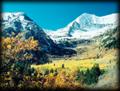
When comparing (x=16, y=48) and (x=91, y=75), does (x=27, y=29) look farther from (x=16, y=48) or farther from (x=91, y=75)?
(x=91, y=75)

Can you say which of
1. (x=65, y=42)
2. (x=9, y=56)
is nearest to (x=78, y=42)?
(x=65, y=42)

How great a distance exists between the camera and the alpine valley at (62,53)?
11.8 meters

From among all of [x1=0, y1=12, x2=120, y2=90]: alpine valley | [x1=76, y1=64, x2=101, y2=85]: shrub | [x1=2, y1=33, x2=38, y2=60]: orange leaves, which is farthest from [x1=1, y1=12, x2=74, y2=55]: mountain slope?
[x1=76, y1=64, x2=101, y2=85]: shrub

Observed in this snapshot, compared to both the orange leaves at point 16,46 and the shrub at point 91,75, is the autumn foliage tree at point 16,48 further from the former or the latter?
the shrub at point 91,75

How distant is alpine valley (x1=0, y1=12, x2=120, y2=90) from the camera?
1177 centimetres

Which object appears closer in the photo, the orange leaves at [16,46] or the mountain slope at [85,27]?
the mountain slope at [85,27]

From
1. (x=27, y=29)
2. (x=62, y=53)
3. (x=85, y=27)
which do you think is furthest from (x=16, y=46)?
(x=85, y=27)

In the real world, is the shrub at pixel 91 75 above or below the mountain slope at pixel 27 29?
below

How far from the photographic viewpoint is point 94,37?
12.0 m

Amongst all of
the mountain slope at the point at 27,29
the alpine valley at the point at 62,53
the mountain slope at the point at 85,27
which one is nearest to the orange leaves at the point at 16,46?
the alpine valley at the point at 62,53

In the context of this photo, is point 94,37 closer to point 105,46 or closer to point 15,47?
point 105,46

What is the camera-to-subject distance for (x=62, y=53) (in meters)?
12.1

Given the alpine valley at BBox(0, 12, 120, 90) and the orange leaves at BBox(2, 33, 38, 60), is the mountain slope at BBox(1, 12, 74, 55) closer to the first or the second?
the alpine valley at BBox(0, 12, 120, 90)

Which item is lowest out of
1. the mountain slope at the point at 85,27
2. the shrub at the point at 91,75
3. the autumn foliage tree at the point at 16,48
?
the shrub at the point at 91,75
